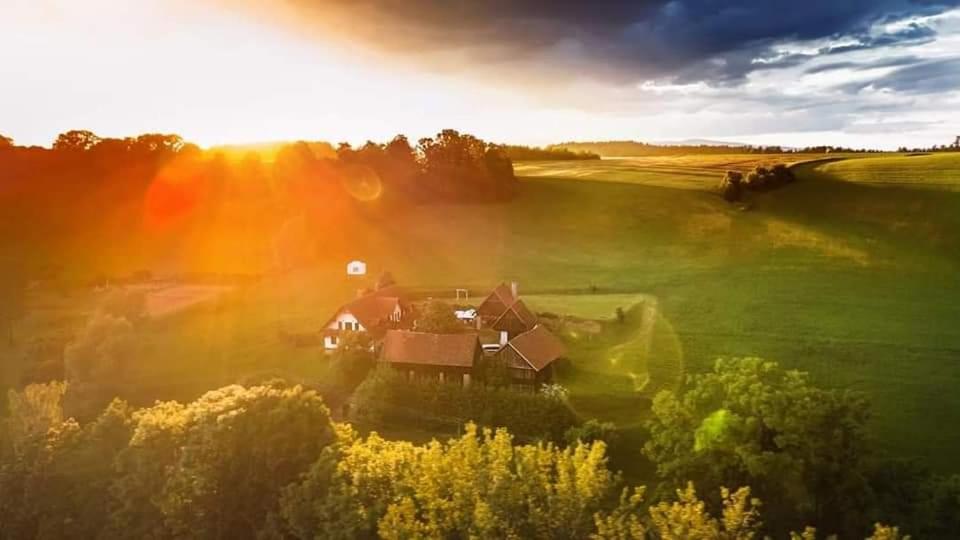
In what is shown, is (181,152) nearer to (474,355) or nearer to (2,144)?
(2,144)

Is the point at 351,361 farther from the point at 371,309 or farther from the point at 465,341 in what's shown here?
the point at 465,341

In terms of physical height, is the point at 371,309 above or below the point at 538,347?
above

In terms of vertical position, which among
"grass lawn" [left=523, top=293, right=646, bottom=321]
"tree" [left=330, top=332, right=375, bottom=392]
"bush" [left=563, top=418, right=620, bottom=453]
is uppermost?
"grass lawn" [left=523, top=293, right=646, bottom=321]

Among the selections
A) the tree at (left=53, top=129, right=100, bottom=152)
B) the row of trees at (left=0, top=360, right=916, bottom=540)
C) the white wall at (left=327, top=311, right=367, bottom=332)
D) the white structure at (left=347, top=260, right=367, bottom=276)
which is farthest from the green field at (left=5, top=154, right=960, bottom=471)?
the tree at (left=53, top=129, right=100, bottom=152)

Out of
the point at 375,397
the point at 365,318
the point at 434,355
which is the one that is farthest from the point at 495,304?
the point at 375,397

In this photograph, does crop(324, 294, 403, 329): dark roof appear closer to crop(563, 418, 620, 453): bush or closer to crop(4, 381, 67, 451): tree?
crop(4, 381, 67, 451): tree
